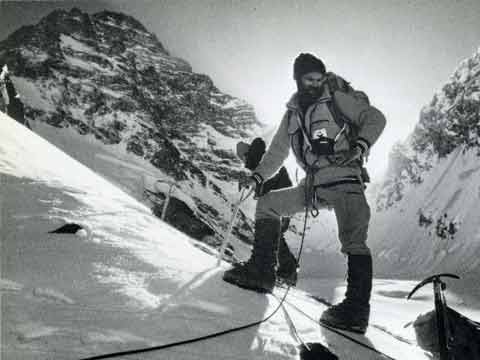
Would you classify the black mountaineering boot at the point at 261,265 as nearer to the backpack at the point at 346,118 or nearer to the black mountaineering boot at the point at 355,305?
the black mountaineering boot at the point at 355,305

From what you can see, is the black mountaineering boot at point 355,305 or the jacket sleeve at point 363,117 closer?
the black mountaineering boot at point 355,305

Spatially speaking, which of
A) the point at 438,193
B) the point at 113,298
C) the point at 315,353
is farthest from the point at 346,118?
the point at 438,193

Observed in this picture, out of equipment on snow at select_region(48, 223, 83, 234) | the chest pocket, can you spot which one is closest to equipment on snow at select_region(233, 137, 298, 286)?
the chest pocket

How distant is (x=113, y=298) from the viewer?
1.63 metres

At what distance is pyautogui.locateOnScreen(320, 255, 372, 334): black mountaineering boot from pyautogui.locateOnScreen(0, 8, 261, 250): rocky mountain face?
37.7 metres

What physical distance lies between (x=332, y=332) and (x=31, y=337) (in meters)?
1.69

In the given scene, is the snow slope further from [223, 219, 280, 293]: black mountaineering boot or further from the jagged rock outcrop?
the jagged rock outcrop

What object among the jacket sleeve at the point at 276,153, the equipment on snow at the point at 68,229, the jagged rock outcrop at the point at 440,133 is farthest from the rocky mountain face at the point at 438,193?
the equipment on snow at the point at 68,229

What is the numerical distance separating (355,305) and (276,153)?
1.69m

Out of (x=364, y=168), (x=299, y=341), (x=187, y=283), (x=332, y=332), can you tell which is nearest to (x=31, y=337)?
(x=187, y=283)

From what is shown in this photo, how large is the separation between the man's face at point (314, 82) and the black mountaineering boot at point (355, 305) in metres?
1.47

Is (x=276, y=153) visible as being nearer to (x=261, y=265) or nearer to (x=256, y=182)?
(x=256, y=182)

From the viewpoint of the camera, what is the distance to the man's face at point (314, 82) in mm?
2885

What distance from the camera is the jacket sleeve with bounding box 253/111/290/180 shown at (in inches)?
134
